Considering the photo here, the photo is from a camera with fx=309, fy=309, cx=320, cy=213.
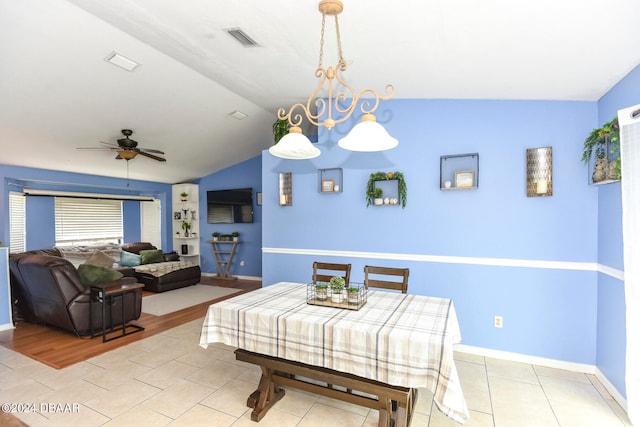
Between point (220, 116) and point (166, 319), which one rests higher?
point (220, 116)

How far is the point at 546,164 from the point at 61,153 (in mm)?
6336

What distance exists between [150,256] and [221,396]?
4.73 meters


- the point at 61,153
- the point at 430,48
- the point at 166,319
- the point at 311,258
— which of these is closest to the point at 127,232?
the point at 61,153

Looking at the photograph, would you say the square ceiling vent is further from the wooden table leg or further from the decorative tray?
the wooden table leg

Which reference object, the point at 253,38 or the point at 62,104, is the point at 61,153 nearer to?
the point at 62,104

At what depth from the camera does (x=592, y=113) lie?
8.96ft

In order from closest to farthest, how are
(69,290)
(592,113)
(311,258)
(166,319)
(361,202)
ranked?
(592,113), (69,290), (361,202), (311,258), (166,319)

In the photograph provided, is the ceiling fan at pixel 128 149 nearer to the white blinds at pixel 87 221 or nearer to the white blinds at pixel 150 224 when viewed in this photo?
the white blinds at pixel 87 221

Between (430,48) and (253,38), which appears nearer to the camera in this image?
(430,48)

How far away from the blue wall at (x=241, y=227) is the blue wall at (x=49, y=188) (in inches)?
51.9

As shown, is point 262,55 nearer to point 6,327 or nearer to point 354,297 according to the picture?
point 354,297

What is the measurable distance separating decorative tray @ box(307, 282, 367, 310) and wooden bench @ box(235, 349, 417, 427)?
40cm

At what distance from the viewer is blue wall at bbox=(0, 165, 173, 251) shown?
488 centimetres

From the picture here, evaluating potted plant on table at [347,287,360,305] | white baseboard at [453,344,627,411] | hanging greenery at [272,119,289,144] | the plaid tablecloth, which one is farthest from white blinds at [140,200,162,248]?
white baseboard at [453,344,627,411]
